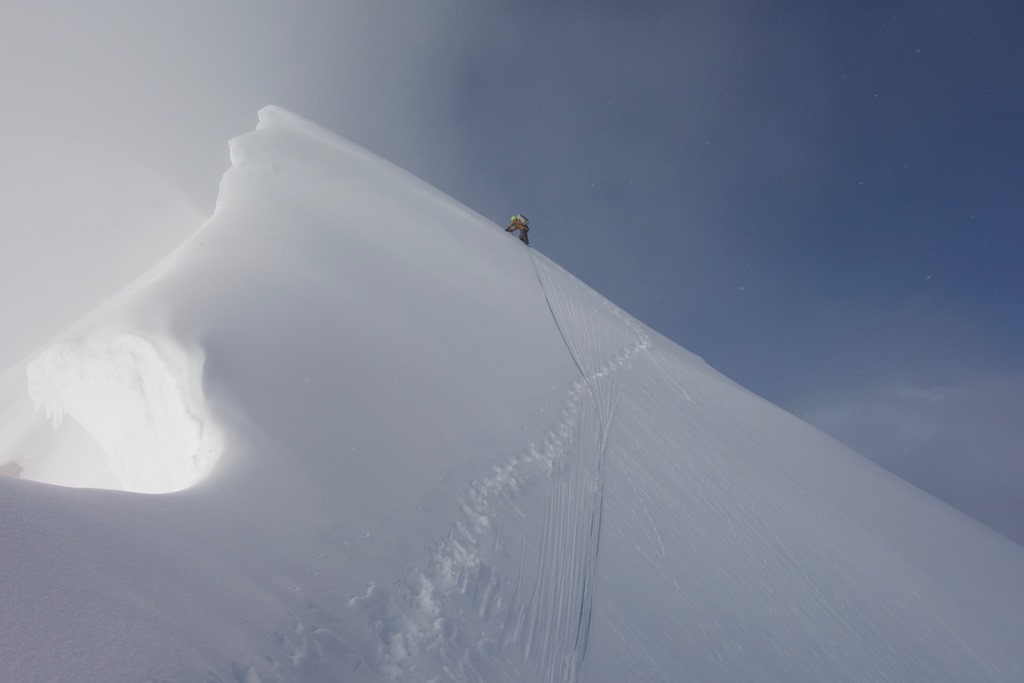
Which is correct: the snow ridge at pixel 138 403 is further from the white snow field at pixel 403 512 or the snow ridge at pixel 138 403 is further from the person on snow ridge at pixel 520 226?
the person on snow ridge at pixel 520 226

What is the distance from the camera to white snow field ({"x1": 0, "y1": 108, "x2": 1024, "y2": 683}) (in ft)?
7.21

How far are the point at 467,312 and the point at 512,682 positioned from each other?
512 centimetres

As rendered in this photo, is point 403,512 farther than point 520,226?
No

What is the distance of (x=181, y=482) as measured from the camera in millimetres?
3256

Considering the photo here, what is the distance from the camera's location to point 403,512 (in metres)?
3.37

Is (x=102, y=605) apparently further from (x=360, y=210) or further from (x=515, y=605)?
(x=360, y=210)

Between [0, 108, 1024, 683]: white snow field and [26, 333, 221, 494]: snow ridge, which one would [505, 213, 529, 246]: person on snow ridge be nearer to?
[0, 108, 1024, 683]: white snow field

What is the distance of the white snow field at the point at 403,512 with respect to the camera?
2.20m

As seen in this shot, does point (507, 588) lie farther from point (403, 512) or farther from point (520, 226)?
point (520, 226)

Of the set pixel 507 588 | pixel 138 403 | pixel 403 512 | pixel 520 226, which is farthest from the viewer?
pixel 520 226

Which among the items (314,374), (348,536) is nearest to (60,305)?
(314,374)

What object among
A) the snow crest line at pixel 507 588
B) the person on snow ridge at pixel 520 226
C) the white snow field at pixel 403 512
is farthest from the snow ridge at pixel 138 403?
the person on snow ridge at pixel 520 226

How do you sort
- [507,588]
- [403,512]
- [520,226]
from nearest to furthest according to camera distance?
[507,588] < [403,512] < [520,226]

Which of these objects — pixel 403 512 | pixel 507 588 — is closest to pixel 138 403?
pixel 403 512
